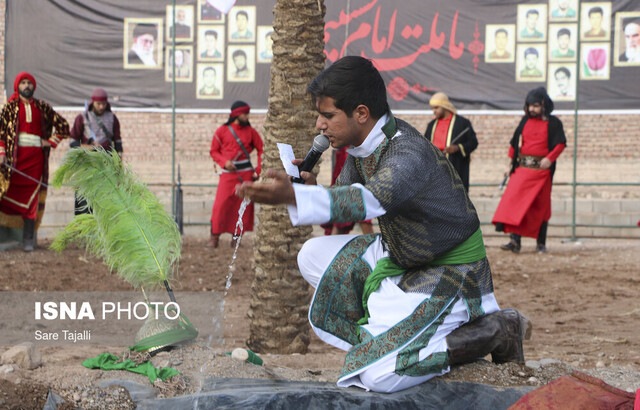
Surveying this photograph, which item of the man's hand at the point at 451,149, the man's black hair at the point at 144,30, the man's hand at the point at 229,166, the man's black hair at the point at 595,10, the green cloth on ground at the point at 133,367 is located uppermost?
the man's black hair at the point at 595,10

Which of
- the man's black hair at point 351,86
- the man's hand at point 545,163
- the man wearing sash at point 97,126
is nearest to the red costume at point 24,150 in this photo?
the man wearing sash at point 97,126

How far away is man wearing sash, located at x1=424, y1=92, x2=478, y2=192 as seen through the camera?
394 inches

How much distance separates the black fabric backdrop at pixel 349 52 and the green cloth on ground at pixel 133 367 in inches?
383

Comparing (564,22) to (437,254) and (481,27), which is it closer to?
(481,27)

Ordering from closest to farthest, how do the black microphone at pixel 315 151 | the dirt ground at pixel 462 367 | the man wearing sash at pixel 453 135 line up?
the black microphone at pixel 315 151, the dirt ground at pixel 462 367, the man wearing sash at pixel 453 135

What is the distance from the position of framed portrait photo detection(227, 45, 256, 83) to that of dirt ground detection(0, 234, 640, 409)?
9.36 feet

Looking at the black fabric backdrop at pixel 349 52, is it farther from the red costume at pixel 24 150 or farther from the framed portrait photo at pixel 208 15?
the red costume at pixel 24 150

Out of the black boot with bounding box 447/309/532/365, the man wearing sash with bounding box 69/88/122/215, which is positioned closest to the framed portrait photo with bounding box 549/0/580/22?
the man wearing sash with bounding box 69/88/122/215

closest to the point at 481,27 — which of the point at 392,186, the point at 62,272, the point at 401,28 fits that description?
the point at 401,28

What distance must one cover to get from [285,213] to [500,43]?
30.6ft

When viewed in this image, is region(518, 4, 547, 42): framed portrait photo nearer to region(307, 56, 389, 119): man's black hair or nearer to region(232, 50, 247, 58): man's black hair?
region(232, 50, 247, 58): man's black hair

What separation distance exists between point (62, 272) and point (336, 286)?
17.5ft

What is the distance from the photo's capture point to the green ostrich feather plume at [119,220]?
14.4ft

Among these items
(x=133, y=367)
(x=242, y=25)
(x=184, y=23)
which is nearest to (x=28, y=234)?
(x=184, y=23)
